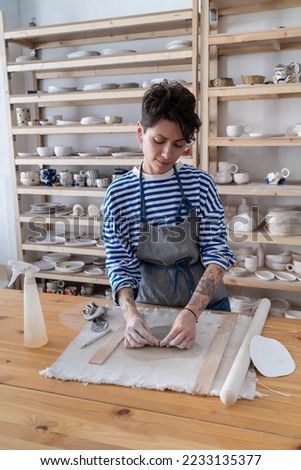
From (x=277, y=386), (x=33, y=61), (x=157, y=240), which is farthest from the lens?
(x=33, y=61)

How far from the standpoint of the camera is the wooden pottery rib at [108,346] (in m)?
1.06

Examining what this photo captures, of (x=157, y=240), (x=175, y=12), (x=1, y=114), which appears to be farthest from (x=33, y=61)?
(x=157, y=240)

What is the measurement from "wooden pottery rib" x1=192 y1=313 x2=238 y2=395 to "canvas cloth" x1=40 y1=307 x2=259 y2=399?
11mm

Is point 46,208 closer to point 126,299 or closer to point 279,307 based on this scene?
point 279,307

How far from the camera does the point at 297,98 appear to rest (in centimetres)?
264

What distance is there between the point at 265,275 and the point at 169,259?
134 cm

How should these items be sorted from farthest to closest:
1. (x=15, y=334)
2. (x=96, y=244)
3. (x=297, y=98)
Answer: (x=96, y=244) < (x=297, y=98) < (x=15, y=334)

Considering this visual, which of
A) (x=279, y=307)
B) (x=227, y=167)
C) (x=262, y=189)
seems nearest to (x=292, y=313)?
(x=279, y=307)

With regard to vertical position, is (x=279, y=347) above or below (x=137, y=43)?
below

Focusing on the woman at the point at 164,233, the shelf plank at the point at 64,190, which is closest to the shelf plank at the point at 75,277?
the shelf plank at the point at 64,190

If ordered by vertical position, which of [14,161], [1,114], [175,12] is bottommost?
[14,161]

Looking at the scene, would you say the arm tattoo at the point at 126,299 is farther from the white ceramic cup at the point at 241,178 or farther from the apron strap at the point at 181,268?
the white ceramic cup at the point at 241,178

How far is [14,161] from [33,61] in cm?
71
